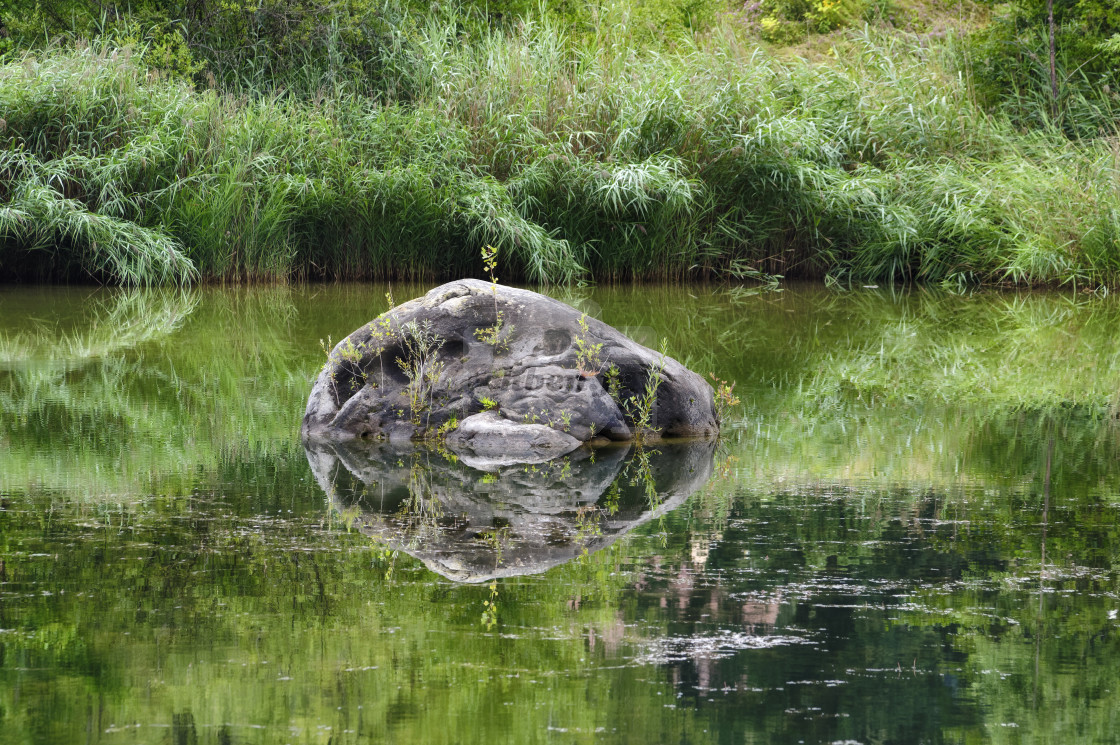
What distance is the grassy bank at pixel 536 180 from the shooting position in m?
12.9

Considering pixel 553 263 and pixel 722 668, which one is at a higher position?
pixel 553 263

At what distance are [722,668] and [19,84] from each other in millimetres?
12022

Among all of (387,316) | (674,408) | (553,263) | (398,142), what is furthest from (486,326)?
(398,142)

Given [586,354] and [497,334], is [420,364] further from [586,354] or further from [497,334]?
[586,354]

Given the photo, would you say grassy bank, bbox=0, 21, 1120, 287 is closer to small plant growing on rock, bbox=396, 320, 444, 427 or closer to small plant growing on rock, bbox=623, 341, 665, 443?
small plant growing on rock, bbox=396, 320, 444, 427

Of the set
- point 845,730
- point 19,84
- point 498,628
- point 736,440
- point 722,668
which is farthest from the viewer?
point 19,84

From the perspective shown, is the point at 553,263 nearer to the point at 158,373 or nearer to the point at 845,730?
the point at 158,373

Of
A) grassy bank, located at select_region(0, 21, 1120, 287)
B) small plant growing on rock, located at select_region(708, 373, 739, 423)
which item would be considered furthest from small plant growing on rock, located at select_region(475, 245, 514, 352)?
grassy bank, located at select_region(0, 21, 1120, 287)

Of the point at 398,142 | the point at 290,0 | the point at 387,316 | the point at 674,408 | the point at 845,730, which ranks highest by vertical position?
the point at 290,0

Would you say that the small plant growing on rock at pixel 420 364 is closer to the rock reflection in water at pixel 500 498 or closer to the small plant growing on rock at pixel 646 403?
the rock reflection in water at pixel 500 498

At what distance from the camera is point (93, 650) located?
3.00 metres

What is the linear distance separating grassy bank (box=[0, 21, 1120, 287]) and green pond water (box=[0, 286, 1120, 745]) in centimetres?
610

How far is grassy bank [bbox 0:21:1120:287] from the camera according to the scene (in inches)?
509

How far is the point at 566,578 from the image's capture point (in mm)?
3635
